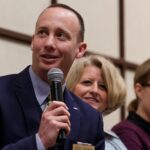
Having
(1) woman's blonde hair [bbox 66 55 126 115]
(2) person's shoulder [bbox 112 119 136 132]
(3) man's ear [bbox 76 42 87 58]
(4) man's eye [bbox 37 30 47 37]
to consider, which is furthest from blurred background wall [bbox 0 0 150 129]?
(4) man's eye [bbox 37 30 47 37]

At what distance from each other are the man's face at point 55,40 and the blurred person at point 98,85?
56 cm

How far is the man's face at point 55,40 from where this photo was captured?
1.72m

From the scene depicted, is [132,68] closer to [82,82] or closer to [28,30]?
[28,30]

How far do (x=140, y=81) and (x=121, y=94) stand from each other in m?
0.20

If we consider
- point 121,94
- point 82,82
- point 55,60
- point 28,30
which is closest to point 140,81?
point 121,94

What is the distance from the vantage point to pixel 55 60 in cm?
173

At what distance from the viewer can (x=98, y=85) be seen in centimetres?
244

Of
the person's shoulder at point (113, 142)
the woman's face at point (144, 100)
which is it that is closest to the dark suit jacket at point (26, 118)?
the person's shoulder at point (113, 142)

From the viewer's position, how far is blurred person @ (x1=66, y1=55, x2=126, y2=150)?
7.91 ft

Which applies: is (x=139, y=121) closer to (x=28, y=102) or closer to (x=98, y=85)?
(x=98, y=85)

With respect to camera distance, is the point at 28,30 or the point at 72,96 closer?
the point at 72,96

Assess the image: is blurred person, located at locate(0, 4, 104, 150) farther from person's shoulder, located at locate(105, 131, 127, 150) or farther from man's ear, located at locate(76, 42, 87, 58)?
person's shoulder, located at locate(105, 131, 127, 150)

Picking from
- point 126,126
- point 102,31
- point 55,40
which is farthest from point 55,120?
point 102,31

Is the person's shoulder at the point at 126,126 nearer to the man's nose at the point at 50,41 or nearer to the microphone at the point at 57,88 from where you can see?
the man's nose at the point at 50,41
